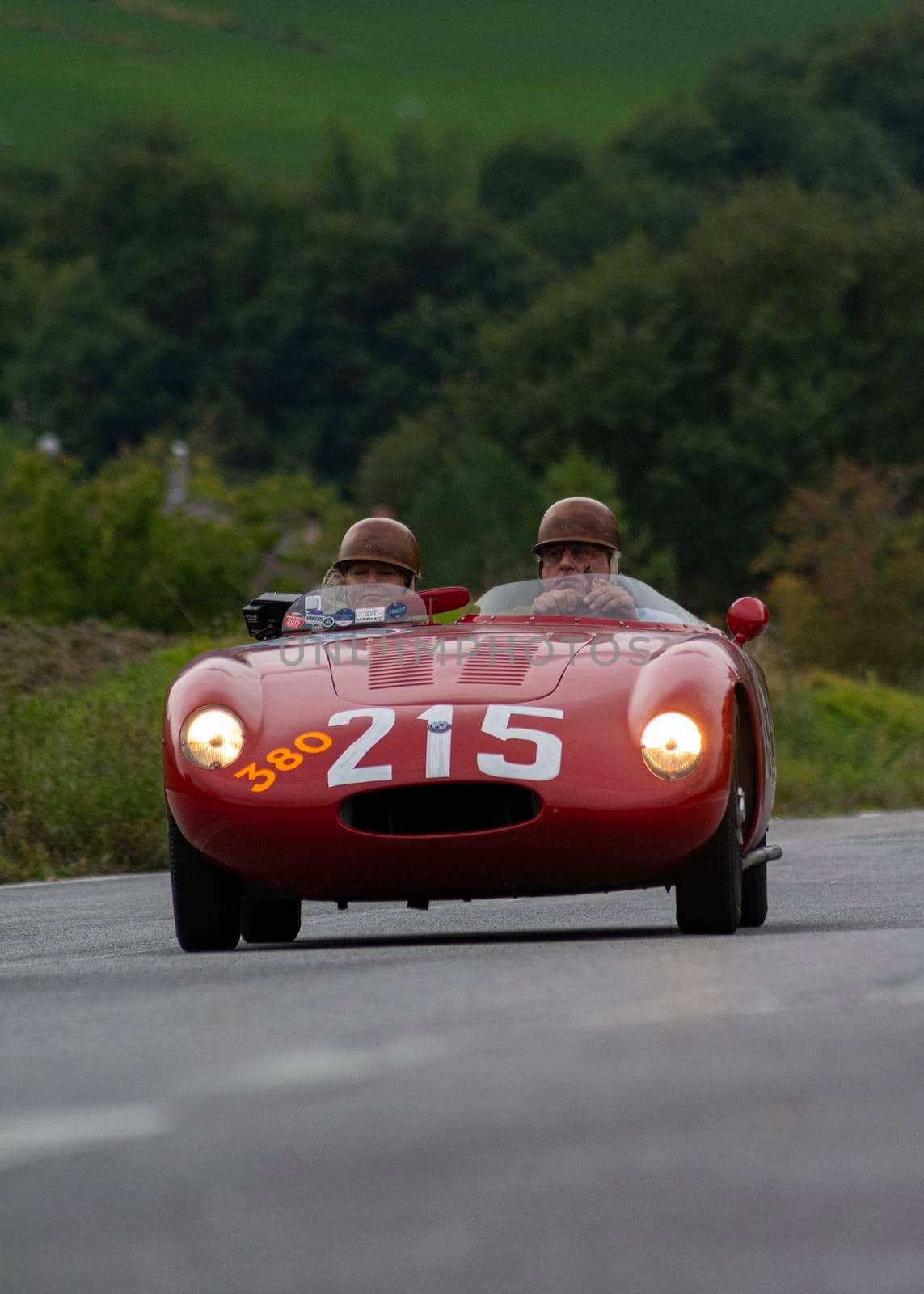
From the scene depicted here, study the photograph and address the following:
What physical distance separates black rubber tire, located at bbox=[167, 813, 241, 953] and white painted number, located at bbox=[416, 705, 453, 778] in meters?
0.88

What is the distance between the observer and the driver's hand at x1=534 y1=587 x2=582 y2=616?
8.38 metres

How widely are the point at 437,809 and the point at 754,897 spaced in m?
1.74

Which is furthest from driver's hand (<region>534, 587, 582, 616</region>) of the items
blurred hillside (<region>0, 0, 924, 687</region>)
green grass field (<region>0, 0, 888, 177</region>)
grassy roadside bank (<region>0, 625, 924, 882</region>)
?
green grass field (<region>0, 0, 888, 177</region>)

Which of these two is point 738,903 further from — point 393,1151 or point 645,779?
point 393,1151

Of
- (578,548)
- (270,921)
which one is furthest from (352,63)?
(270,921)

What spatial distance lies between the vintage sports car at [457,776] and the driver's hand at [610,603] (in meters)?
0.77

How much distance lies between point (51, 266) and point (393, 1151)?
331 feet

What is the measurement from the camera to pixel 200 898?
291 inches

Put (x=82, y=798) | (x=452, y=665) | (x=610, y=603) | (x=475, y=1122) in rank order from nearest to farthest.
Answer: (x=475, y=1122) < (x=452, y=665) < (x=610, y=603) < (x=82, y=798)

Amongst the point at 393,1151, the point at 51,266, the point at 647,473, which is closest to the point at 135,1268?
the point at 393,1151

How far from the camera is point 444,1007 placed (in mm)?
4910

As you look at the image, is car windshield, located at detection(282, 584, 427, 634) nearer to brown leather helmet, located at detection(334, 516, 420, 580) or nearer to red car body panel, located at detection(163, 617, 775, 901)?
brown leather helmet, located at detection(334, 516, 420, 580)

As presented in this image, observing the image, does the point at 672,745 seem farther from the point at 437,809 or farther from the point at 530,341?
the point at 530,341

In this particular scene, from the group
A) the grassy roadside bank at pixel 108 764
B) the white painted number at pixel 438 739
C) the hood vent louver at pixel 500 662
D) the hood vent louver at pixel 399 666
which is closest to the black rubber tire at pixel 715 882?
the hood vent louver at pixel 500 662
